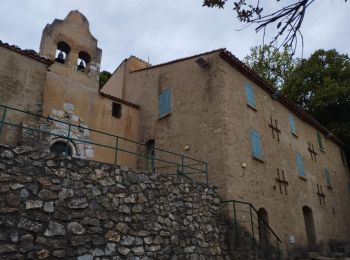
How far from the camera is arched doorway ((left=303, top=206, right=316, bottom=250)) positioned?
1474 cm

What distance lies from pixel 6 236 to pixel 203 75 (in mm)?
8957

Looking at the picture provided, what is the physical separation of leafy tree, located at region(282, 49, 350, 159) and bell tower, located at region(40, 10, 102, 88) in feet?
48.0

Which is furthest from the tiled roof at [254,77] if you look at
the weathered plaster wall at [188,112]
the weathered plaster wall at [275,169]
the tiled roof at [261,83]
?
the weathered plaster wall at [188,112]

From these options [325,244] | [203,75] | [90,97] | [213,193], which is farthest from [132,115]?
[325,244]

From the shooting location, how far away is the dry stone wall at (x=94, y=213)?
6559 millimetres

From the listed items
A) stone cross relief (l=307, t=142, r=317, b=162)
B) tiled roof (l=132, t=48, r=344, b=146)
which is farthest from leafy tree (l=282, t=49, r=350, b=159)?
stone cross relief (l=307, t=142, r=317, b=162)

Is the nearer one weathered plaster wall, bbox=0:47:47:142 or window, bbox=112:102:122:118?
weathered plaster wall, bbox=0:47:47:142

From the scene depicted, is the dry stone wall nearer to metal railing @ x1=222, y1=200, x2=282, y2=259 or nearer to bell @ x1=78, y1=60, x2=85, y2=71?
metal railing @ x1=222, y1=200, x2=282, y2=259

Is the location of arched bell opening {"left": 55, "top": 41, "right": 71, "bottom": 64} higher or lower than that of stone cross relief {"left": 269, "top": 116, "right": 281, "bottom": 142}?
higher

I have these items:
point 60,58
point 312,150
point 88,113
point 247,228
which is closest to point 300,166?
point 312,150

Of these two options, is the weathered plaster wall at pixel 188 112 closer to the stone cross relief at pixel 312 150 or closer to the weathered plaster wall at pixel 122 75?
the weathered plaster wall at pixel 122 75

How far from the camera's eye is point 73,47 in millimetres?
13359

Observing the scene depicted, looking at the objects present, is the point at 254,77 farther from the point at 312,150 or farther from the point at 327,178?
the point at 327,178

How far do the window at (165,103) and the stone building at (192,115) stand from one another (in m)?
0.05
